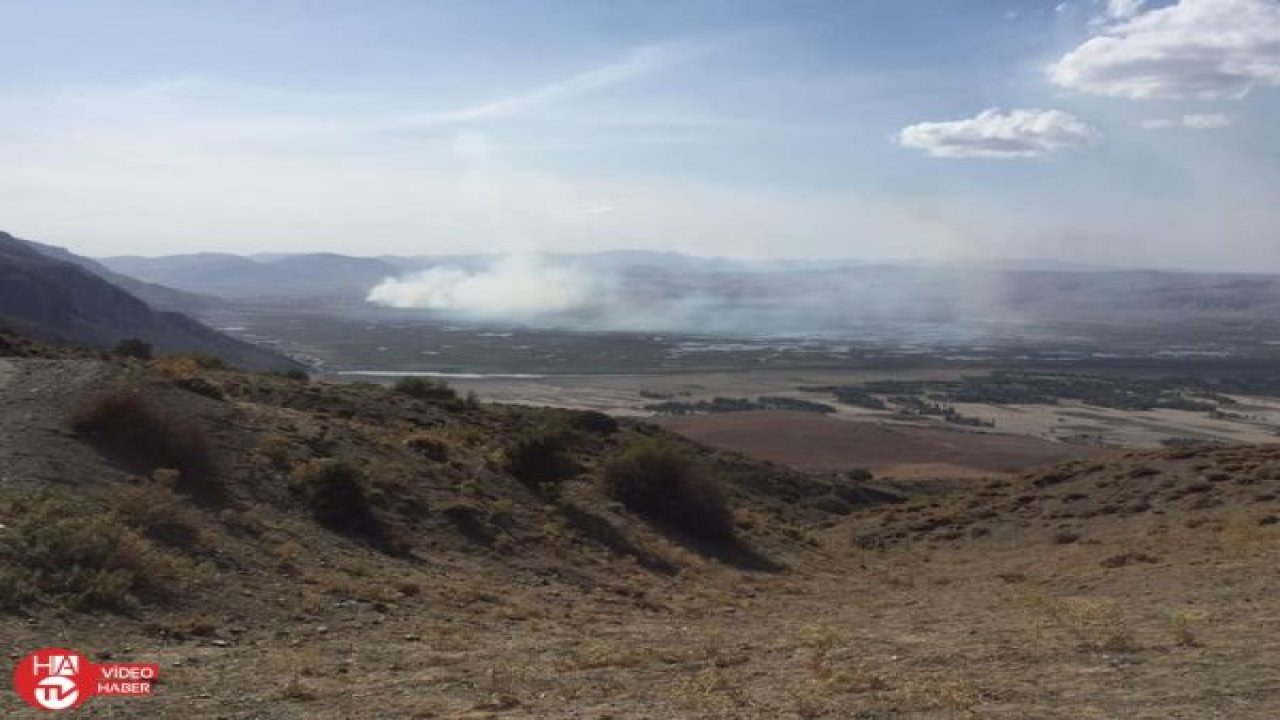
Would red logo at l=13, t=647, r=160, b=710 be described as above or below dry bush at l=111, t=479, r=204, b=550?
below

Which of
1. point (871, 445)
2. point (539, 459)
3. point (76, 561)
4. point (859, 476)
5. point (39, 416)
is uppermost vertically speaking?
point (39, 416)

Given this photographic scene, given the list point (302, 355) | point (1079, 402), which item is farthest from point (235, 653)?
point (302, 355)

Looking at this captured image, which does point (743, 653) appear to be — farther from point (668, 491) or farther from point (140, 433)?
point (668, 491)

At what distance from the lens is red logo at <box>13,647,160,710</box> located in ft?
24.1

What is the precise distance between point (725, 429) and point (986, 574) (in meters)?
37.6

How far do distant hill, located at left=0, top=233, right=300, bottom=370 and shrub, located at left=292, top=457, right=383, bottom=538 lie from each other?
64.3m

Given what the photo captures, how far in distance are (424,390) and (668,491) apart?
13.0 metres

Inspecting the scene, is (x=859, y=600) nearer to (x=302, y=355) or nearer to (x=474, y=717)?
(x=474, y=717)

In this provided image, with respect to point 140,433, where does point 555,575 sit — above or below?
below

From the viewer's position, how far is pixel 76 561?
10.0 m

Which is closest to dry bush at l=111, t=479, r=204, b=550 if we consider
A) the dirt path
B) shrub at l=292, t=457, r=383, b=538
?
the dirt path

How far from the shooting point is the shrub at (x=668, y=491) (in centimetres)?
2039

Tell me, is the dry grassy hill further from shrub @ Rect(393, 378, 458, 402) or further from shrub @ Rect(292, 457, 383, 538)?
shrub @ Rect(393, 378, 458, 402)

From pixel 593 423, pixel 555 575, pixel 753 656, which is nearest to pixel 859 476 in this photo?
pixel 593 423
